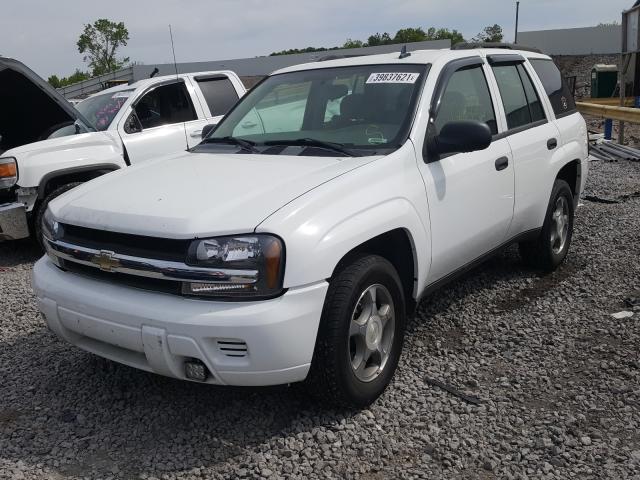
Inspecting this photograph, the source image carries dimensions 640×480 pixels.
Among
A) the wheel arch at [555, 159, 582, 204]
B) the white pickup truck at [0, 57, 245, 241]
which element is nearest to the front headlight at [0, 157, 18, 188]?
the white pickup truck at [0, 57, 245, 241]

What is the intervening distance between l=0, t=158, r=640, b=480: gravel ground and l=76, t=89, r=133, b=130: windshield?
139 inches

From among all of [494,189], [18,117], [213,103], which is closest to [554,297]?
[494,189]

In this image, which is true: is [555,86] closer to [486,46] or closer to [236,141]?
[486,46]

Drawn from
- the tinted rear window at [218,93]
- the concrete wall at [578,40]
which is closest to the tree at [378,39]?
the concrete wall at [578,40]

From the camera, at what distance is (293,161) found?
3582 mm

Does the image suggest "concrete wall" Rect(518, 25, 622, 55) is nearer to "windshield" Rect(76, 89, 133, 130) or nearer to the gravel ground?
"windshield" Rect(76, 89, 133, 130)

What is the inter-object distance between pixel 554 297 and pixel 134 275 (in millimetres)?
3248

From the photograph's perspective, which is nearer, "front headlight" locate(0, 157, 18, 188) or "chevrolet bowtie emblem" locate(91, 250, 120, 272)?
"chevrolet bowtie emblem" locate(91, 250, 120, 272)

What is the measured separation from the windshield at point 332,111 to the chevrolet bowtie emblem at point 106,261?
1253 mm

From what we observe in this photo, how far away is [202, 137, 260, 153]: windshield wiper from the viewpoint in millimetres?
4027

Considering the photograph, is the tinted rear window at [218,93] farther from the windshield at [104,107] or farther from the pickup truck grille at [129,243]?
the pickup truck grille at [129,243]

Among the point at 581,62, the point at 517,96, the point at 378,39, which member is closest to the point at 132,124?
the point at 517,96

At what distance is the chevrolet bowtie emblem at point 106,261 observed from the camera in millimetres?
2996

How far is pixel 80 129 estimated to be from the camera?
270 inches
